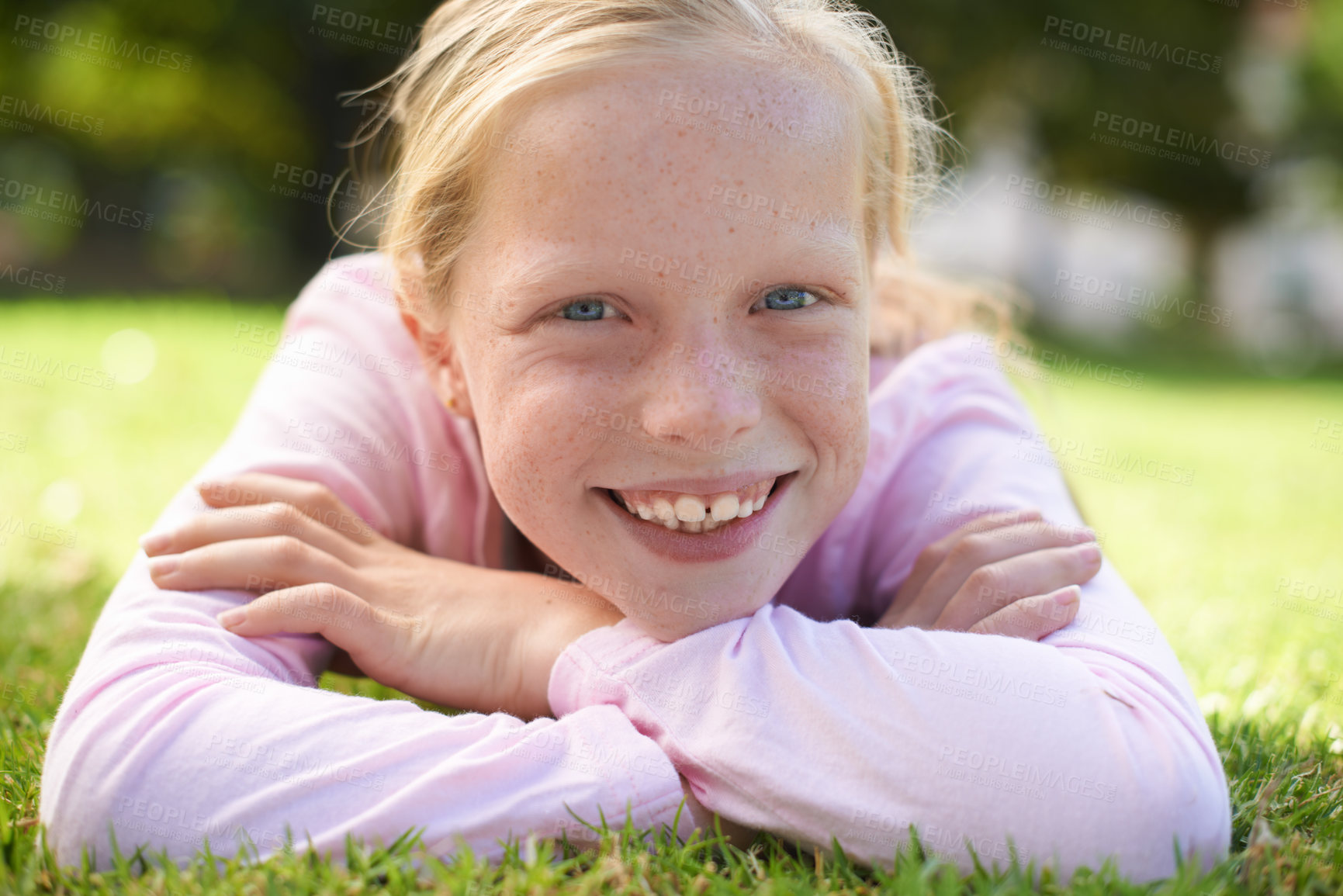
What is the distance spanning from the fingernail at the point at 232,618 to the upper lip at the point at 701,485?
793 millimetres

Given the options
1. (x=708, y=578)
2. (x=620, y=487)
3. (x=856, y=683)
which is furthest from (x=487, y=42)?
(x=856, y=683)

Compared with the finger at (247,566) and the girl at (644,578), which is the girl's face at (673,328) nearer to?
the girl at (644,578)

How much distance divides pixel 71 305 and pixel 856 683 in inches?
359

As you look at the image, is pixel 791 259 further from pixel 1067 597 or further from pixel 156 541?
pixel 156 541

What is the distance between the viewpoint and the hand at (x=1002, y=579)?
2117 millimetres

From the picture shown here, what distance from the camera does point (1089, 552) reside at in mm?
2242

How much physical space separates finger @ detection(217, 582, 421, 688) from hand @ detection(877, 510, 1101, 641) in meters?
1.06

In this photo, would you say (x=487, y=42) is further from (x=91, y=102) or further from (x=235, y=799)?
(x=91, y=102)

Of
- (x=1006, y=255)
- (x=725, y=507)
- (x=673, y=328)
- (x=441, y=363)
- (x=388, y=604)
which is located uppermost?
(x=673, y=328)

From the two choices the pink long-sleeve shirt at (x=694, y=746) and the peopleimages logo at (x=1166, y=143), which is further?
the peopleimages logo at (x=1166, y=143)

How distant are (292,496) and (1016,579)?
62.7 inches

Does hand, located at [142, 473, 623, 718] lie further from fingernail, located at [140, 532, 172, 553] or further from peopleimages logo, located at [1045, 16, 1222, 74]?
peopleimages logo, located at [1045, 16, 1222, 74]

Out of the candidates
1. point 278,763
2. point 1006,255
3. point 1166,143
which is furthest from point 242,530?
point 1006,255

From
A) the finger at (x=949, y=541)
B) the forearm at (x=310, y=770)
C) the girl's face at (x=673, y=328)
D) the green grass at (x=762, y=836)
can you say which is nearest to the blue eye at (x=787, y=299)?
the girl's face at (x=673, y=328)
